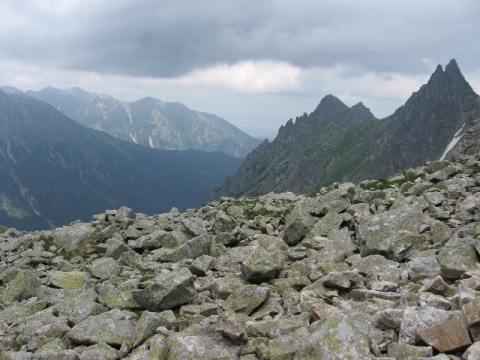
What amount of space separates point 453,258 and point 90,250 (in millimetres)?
21938

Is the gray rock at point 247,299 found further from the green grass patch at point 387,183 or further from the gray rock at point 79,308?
the green grass patch at point 387,183

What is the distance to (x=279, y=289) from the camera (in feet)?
50.0

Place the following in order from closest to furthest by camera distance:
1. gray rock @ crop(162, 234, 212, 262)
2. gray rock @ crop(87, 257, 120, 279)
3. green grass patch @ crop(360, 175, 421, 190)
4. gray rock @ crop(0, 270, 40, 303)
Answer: gray rock @ crop(0, 270, 40, 303) < gray rock @ crop(87, 257, 120, 279) < gray rock @ crop(162, 234, 212, 262) < green grass patch @ crop(360, 175, 421, 190)

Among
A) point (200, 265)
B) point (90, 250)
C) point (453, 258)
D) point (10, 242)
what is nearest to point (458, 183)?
point (453, 258)

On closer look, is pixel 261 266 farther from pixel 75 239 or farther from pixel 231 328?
pixel 75 239

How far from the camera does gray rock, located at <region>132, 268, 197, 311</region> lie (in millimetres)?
14703

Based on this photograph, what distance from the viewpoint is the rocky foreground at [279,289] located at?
32.1 ft

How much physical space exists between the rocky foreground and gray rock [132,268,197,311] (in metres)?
0.05

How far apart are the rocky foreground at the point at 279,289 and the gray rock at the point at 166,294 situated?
48mm

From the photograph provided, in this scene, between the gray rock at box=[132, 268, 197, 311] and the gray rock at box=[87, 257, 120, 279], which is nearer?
the gray rock at box=[132, 268, 197, 311]

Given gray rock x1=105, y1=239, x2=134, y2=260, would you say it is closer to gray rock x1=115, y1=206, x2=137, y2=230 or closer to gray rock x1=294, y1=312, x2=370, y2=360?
gray rock x1=115, y1=206, x2=137, y2=230

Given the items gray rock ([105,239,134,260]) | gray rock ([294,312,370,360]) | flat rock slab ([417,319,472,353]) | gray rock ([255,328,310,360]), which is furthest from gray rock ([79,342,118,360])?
gray rock ([105,239,134,260])

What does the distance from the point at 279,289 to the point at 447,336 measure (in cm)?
732

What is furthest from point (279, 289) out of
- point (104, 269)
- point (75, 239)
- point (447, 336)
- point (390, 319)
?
point (75, 239)
